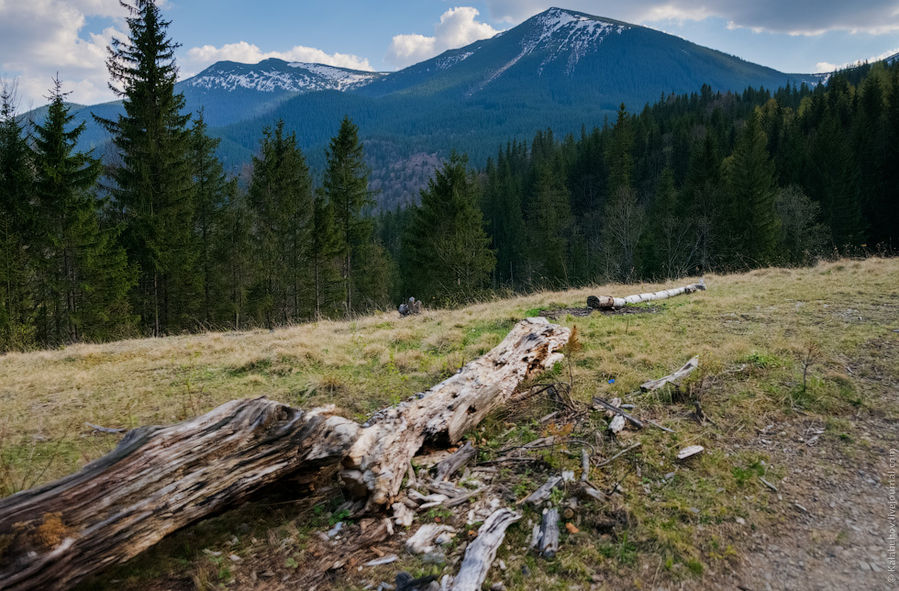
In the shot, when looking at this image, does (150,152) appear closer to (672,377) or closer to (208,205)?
(208,205)

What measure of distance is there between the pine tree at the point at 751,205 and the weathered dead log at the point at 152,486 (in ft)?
115

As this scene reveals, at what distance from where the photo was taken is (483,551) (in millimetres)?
2979

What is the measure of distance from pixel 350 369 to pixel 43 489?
443 cm

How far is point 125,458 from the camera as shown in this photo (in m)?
2.99

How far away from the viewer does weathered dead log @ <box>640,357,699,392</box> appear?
18.0ft

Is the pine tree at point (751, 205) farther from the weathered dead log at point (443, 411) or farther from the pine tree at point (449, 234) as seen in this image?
the weathered dead log at point (443, 411)

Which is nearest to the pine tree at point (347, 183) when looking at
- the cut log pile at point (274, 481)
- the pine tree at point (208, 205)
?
the pine tree at point (208, 205)

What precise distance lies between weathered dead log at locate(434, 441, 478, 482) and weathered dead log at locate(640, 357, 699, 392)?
99.1 inches

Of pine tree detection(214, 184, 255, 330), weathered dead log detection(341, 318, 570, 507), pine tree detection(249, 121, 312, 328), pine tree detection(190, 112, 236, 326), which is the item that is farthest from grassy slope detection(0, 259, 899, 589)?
pine tree detection(214, 184, 255, 330)

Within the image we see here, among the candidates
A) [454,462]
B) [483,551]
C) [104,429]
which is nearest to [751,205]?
[454,462]

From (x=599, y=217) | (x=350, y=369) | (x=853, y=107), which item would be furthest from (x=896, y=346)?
(x=853, y=107)

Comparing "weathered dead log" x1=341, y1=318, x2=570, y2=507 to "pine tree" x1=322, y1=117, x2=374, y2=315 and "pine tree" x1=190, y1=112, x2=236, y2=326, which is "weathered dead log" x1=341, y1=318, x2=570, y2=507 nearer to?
"pine tree" x1=322, y1=117, x2=374, y2=315

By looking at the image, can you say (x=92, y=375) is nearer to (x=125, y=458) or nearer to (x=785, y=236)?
(x=125, y=458)

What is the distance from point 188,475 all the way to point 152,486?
22 cm
